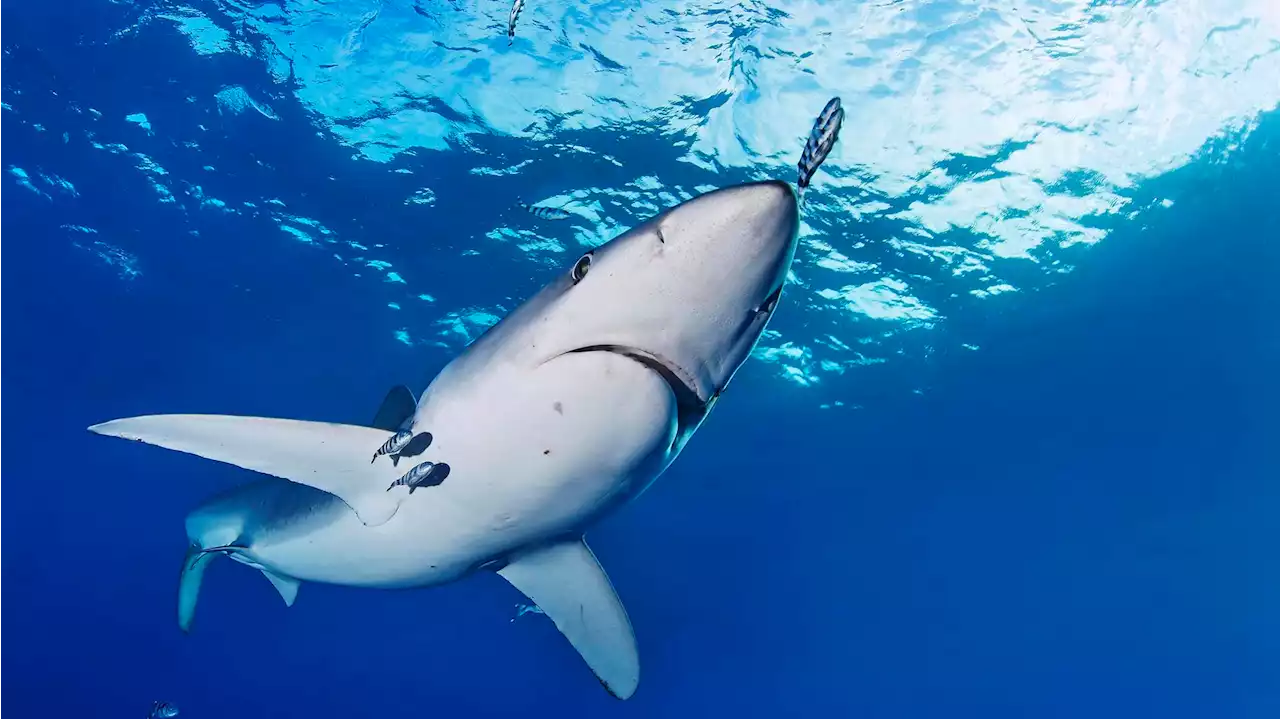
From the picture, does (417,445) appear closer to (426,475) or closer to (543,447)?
(426,475)

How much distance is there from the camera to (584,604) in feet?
13.2

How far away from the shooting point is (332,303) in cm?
1859

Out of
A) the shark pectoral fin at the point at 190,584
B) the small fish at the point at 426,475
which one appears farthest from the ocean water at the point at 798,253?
the small fish at the point at 426,475

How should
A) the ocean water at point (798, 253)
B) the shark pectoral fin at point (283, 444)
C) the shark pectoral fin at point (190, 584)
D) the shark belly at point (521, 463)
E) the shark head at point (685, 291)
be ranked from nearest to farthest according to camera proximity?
the shark head at point (685, 291) → the shark belly at point (521, 463) → the shark pectoral fin at point (283, 444) → the shark pectoral fin at point (190, 584) → the ocean water at point (798, 253)

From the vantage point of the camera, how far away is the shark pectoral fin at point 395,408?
13.1ft

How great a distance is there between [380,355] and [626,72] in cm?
1332

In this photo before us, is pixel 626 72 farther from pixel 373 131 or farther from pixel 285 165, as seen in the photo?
pixel 285 165

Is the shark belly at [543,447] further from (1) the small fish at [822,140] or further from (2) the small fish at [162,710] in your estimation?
(2) the small fish at [162,710]

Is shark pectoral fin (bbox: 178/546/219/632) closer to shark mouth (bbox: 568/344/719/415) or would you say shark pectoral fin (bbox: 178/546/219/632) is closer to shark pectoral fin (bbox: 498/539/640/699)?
shark pectoral fin (bbox: 498/539/640/699)

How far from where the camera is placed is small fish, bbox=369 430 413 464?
279 cm

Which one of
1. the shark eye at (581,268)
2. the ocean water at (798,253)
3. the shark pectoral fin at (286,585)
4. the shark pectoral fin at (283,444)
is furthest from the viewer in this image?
the ocean water at (798,253)

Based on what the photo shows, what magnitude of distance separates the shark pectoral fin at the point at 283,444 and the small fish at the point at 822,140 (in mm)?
2279

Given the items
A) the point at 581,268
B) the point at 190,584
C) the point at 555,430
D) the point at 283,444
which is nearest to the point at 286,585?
the point at 190,584

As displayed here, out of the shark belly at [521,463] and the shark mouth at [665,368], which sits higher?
the shark mouth at [665,368]
